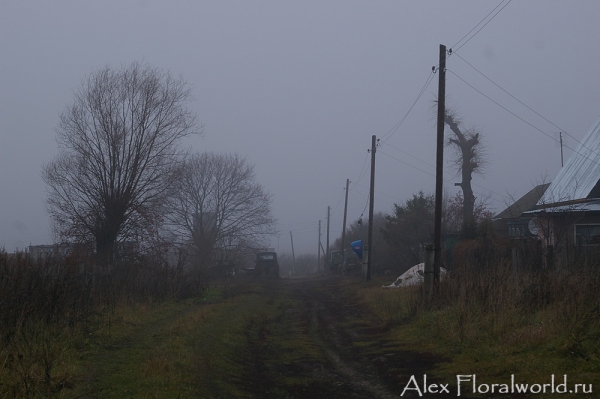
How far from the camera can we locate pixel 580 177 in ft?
85.7

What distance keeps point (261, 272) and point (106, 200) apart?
24.0 m

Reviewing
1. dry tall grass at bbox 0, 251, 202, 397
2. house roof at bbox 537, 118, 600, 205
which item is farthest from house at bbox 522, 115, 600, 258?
dry tall grass at bbox 0, 251, 202, 397

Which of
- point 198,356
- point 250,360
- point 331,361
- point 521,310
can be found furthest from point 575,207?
point 198,356

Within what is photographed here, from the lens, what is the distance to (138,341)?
1229cm

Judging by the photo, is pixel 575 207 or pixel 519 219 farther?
pixel 519 219

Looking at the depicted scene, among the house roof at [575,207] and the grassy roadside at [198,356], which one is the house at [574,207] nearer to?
the house roof at [575,207]

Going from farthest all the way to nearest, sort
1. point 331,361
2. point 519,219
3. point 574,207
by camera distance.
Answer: point 519,219 → point 574,207 → point 331,361

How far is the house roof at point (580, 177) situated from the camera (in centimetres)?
2422

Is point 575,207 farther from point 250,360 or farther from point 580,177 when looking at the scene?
point 250,360

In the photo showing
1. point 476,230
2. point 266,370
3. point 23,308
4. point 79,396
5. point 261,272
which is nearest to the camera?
point 79,396

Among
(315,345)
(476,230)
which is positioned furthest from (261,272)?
(315,345)

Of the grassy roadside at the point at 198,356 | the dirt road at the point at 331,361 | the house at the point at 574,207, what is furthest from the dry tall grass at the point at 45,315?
the house at the point at 574,207

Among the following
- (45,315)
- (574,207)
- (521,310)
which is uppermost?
(574,207)

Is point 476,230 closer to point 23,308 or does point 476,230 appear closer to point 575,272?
point 575,272
